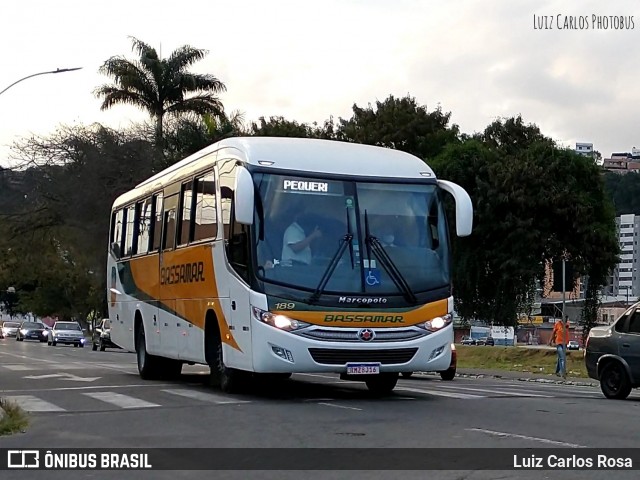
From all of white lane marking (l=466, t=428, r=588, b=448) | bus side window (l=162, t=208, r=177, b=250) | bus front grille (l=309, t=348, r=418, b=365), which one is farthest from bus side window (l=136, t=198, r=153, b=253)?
white lane marking (l=466, t=428, r=588, b=448)

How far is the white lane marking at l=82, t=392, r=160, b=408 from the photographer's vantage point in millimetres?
15902

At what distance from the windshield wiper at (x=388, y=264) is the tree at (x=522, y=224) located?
28.2 m

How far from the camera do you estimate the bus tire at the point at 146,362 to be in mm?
22016

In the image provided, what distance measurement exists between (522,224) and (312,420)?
3090 centimetres

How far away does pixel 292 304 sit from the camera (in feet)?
49.4

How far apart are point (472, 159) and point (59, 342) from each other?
26.8 meters

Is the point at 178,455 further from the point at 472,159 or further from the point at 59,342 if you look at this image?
the point at 59,342

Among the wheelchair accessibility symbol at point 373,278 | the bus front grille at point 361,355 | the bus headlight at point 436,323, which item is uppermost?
the wheelchair accessibility symbol at point 373,278

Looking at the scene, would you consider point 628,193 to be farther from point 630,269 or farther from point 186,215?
point 186,215

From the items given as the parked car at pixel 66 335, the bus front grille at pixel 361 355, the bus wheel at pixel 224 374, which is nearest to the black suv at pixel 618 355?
the bus front grille at pixel 361 355

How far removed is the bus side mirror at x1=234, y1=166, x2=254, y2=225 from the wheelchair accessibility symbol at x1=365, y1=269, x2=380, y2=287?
1.84 m

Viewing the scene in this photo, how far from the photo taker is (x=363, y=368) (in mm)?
15219

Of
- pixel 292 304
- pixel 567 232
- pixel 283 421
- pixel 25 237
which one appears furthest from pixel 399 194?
pixel 25 237

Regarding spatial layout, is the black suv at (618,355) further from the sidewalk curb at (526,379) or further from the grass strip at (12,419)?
the grass strip at (12,419)
